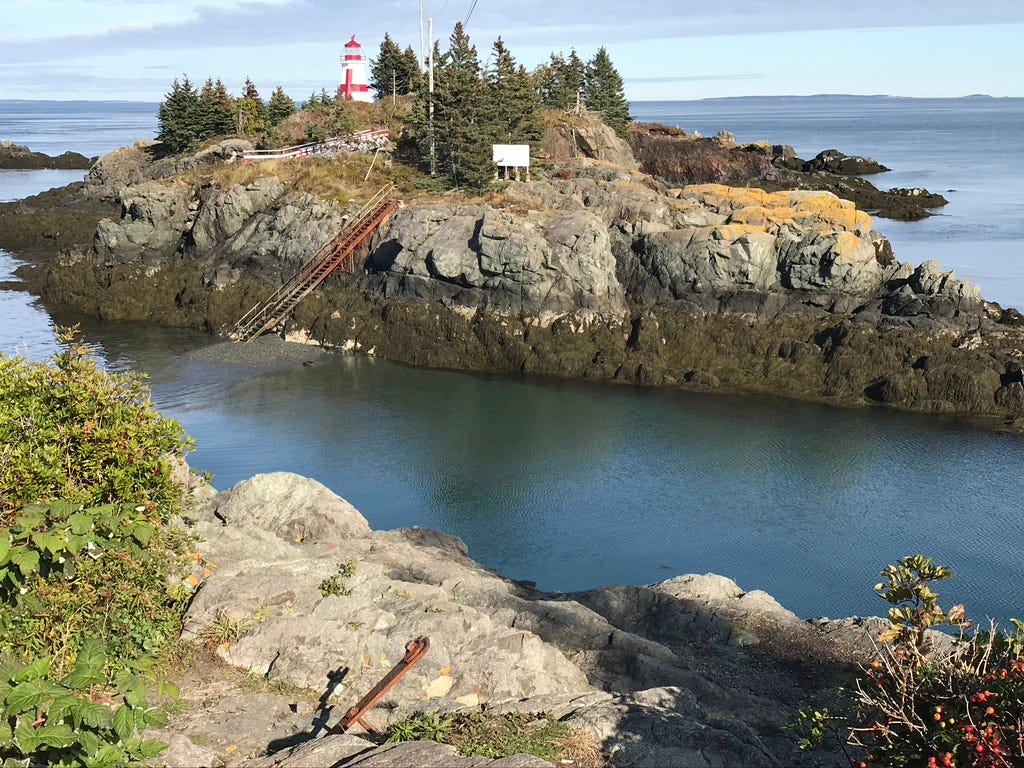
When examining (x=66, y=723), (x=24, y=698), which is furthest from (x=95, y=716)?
(x=24, y=698)

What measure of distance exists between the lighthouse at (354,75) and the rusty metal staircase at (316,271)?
23.7 meters

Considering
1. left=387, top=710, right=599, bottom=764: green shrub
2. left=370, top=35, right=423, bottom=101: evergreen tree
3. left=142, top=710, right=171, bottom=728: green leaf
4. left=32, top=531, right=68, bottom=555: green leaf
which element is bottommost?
left=387, top=710, right=599, bottom=764: green shrub

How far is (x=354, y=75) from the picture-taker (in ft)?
225

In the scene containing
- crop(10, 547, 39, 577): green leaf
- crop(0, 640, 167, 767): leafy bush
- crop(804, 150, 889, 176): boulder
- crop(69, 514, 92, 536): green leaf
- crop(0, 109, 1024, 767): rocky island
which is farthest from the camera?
crop(804, 150, 889, 176): boulder

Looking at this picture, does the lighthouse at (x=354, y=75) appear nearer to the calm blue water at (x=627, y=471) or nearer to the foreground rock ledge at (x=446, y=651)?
the calm blue water at (x=627, y=471)

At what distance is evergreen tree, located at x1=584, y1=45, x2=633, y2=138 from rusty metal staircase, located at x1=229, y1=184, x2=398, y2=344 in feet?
99.4

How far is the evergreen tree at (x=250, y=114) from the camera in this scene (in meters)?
63.2

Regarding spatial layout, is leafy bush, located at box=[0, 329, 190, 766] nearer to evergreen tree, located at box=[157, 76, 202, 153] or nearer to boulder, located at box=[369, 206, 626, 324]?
boulder, located at box=[369, 206, 626, 324]

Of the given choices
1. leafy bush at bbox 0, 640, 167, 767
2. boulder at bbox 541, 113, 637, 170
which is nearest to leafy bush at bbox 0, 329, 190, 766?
leafy bush at bbox 0, 640, 167, 767

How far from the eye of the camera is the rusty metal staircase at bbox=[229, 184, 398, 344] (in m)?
43.9

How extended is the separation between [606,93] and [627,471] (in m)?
49.5

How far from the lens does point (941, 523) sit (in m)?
26.3

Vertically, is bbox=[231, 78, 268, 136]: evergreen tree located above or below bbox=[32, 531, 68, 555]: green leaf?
above

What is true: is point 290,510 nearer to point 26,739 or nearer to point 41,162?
point 26,739
